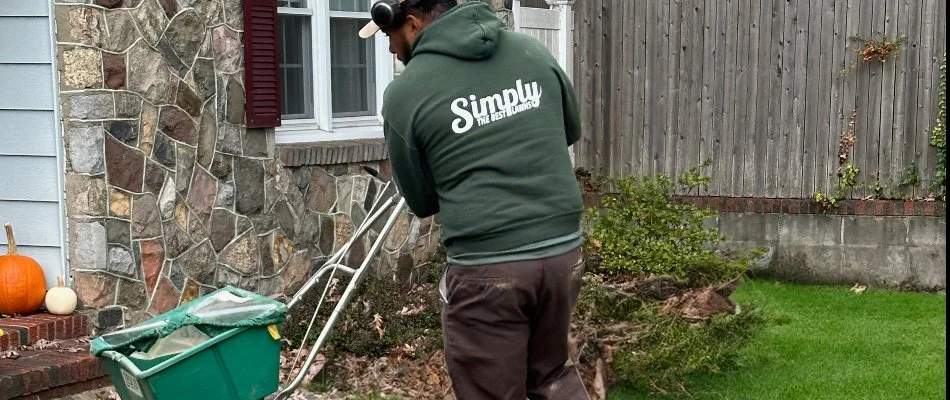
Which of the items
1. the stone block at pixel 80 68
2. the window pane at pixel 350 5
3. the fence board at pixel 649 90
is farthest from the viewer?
the fence board at pixel 649 90

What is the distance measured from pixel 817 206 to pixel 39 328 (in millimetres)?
5891

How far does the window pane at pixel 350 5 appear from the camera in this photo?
24.8 feet

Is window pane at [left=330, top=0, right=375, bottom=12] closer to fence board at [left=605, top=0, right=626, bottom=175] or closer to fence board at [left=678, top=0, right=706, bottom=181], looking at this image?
fence board at [left=605, top=0, right=626, bottom=175]

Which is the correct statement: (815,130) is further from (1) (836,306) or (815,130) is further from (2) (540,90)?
(2) (540,90)

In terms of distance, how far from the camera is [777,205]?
9266 mm

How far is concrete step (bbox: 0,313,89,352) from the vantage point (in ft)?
18.4

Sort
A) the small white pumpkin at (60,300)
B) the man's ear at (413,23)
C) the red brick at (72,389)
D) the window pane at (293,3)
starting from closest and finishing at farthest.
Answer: the man's ear at (413,23)
the red brick at (72,389)
the small white pumpkin at (60,300)
the window pane at (293,3)

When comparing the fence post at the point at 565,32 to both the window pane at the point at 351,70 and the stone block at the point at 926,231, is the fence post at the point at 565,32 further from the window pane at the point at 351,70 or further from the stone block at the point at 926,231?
the stone block at the point at 926,231

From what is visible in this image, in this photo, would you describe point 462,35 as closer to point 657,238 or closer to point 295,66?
point 657,238

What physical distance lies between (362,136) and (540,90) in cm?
409

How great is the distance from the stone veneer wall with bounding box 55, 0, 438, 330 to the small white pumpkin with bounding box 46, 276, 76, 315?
0.06 meters

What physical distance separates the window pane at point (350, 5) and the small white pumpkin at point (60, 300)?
2.60m

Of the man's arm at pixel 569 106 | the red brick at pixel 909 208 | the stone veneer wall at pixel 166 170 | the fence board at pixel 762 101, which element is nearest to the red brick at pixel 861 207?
the red brick at pixel 909 208

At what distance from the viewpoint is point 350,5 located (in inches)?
304
